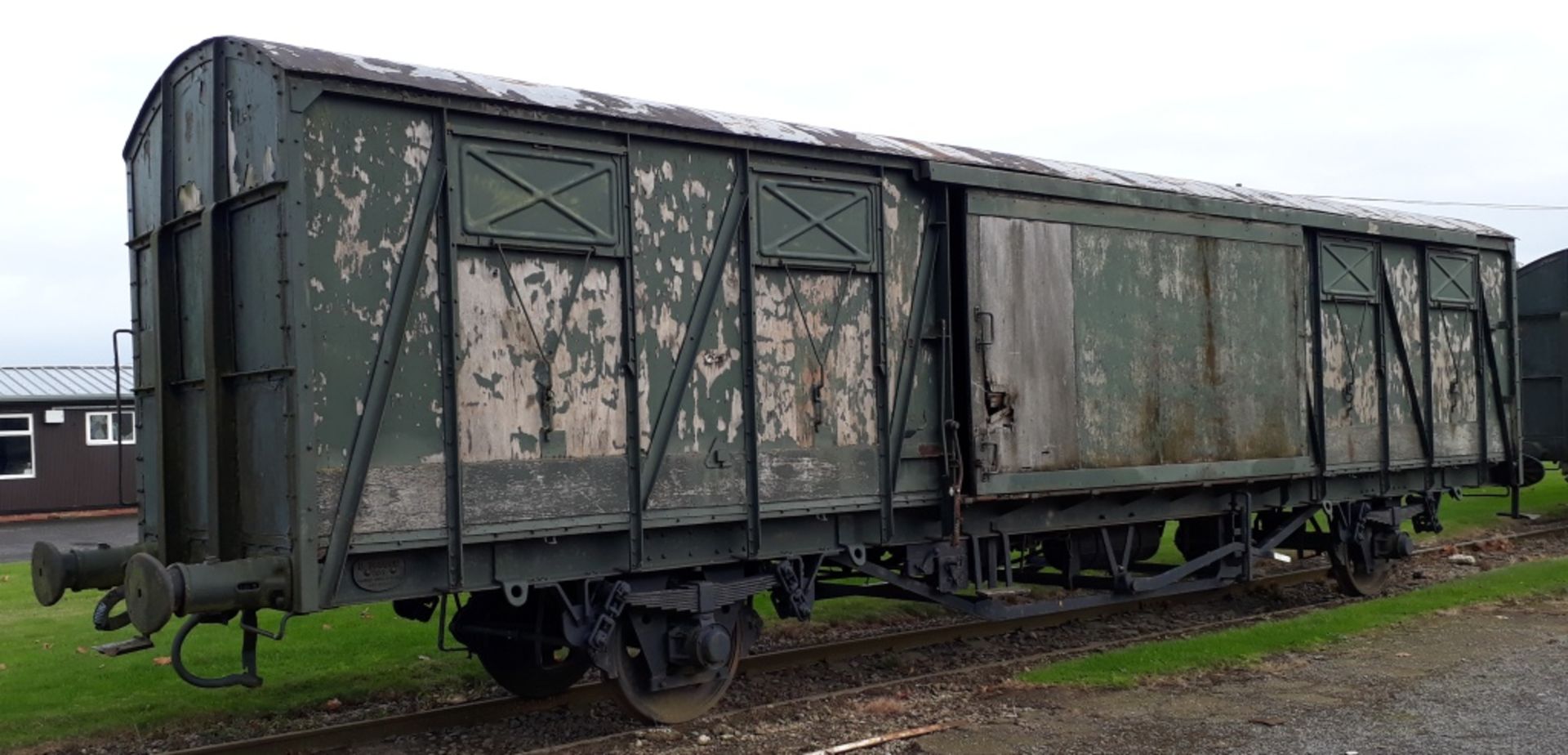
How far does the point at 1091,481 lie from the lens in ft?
33.4

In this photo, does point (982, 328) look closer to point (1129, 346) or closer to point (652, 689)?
point (1129, 346)

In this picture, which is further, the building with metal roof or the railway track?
the building with metal roof

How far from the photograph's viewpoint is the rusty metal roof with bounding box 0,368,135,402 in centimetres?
2752

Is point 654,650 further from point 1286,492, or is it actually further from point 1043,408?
point 1286,492

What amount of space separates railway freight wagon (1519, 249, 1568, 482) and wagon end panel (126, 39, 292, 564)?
60.0ft

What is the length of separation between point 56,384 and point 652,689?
83.6ft

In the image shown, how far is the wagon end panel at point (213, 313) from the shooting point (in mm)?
6898

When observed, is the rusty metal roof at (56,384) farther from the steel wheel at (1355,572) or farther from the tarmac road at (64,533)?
the steel wheel at (1355,572)

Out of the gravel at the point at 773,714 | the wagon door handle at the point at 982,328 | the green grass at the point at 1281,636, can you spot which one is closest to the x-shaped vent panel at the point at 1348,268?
the green grass at the point at 1281,636

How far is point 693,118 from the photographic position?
8.24 m

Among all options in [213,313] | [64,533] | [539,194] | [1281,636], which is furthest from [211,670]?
[64,533]

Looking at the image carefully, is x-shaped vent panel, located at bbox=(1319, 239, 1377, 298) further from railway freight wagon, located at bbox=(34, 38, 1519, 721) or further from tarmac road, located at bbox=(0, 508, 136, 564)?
tarmac road, located at bbox=(0, 508, 136, 564)

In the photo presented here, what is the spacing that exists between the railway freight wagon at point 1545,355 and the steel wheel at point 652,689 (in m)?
15.5

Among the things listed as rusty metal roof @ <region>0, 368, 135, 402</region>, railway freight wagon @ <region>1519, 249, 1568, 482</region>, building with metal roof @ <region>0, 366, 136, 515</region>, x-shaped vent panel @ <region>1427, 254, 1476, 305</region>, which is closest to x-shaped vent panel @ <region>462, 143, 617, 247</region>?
x-shaped vent panel @ <region>1427, 254, 1476, 305</region>
